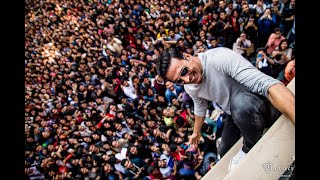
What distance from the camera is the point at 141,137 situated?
9.36 feet

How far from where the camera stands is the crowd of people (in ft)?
8.36

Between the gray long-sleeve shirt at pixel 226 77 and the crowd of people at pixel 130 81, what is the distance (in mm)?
1085

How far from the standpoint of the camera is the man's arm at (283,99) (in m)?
0.69

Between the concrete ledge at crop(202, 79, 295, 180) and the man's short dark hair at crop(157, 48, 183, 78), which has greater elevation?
the man's short dark hair at crop(157, 48, 183, 78)

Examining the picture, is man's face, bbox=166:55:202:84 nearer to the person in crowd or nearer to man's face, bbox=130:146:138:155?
the person in crowd

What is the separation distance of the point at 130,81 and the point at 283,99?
278cm

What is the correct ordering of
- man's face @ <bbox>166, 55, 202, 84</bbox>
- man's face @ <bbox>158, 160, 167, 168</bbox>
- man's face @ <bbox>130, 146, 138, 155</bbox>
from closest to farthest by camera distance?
1. man's face @ <bbox>166, 55, 202, 84</bbox>
2. man's face @ <bbox>158, 160, 167, 168</bbox>
3. man's face @ <bbox>130, 146, 138, 155</bbox>

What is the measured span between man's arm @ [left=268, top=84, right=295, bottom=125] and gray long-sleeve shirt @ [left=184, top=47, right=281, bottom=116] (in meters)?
0.02

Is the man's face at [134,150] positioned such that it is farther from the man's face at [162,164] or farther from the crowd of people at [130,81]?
the man's face at [162,164]

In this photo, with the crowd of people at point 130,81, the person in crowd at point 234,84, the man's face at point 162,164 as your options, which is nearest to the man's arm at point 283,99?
the person in crowd at point 234,84

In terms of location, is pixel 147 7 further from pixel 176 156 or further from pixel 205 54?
pixel 205 54

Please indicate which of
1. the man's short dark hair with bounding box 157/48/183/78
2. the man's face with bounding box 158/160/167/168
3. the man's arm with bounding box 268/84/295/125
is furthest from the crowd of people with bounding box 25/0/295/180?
the man's arm with bounding box 268/84/295/125

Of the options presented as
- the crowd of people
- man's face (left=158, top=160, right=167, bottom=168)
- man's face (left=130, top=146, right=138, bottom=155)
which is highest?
the crowd of people
